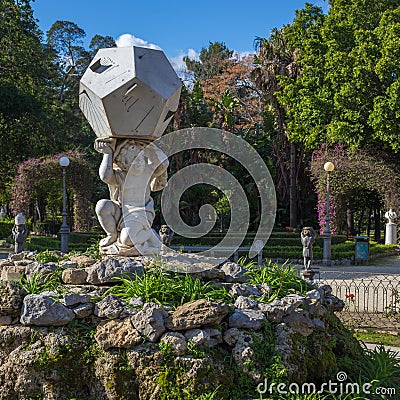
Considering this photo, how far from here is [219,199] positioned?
29125 mm

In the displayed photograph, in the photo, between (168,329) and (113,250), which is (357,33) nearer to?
(113,250)

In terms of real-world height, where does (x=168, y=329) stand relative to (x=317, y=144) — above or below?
below

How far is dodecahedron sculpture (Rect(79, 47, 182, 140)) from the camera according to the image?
20.7 ft

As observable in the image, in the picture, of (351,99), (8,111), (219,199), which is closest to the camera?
(351,99)

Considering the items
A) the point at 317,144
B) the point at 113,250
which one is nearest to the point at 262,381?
the point at 113,250

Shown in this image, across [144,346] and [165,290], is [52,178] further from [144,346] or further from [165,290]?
[144,346]

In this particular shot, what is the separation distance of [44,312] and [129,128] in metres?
2.82

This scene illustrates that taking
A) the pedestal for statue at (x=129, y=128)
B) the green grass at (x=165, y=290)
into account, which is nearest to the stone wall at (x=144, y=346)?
the green grass at (x=165, y=290)

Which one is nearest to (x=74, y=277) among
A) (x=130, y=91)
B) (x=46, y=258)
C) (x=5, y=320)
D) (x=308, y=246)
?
(x=5, y=320)

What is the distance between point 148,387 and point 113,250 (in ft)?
8.42

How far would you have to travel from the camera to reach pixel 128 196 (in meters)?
6.79

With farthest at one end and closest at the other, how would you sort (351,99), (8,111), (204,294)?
1. (8,111)
2. (351,99)
3. (204,294)

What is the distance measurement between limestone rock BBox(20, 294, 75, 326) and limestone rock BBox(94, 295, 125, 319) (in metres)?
0.25

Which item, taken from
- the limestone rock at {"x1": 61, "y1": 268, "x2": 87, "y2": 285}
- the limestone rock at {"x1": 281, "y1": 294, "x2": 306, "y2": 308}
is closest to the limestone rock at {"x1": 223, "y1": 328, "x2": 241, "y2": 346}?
the limestone rock at {"x1": 281, "y1": 294, "x2": 306, "y2": 308}
